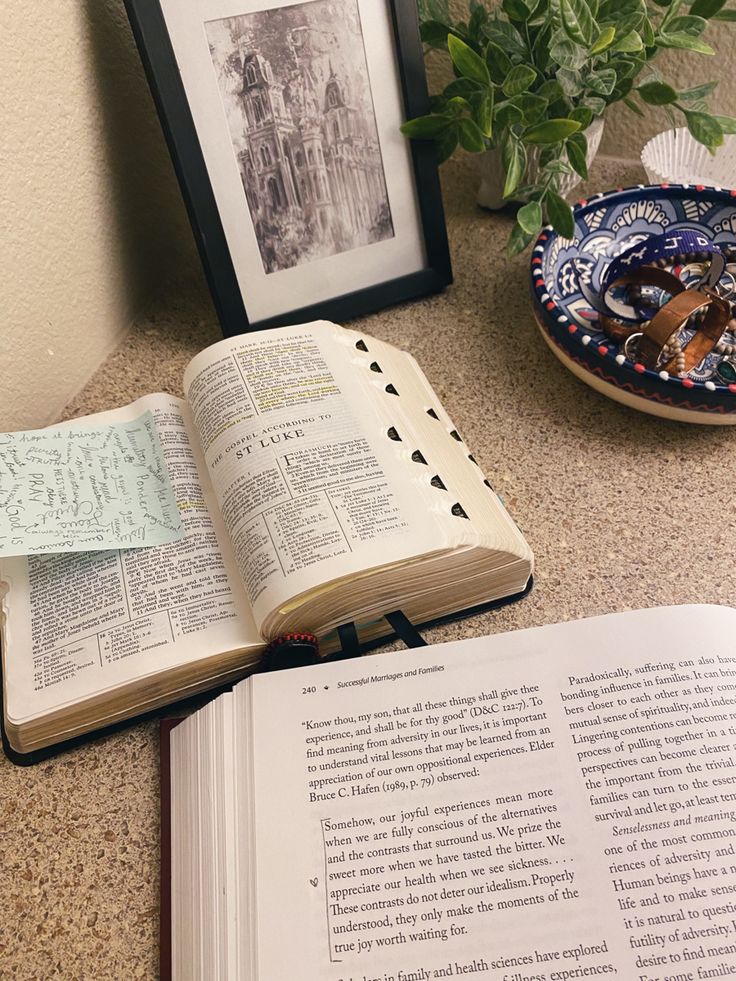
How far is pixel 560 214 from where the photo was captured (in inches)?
27.6

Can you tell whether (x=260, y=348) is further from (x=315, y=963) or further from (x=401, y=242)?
(x=315, y=963)

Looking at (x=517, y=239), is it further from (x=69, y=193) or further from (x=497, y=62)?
(x=69, y=193)

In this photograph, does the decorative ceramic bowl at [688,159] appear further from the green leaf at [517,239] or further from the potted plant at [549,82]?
the green leaf at [517,239]

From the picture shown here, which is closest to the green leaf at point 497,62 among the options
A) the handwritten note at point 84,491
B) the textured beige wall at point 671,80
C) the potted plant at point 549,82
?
the potted plant at point 549,82

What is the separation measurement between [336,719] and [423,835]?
0.27 ft

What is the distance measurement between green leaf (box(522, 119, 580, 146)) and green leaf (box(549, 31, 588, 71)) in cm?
4

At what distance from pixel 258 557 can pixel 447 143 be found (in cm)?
45

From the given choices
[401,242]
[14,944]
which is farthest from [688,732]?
[401,242]

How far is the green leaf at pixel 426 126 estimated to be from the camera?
2.35ft

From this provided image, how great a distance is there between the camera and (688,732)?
0.45 m

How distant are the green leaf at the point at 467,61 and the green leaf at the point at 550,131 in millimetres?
57

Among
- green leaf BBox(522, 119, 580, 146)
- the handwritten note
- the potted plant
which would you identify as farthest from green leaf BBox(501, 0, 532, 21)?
the handwritten note

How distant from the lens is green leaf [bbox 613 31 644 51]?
66 cm

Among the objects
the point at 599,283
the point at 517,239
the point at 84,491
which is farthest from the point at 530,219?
the point at 84,491
